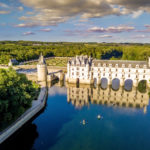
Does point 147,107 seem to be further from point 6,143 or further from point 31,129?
point 6,143

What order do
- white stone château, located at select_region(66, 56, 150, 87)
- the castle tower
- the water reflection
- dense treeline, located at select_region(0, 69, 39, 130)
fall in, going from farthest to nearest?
the castle tower
white stone château, located at select_region(66, 56, 150, 87)
dense treeline, located at select_region(0, 69, 39, 130)
the water reflection

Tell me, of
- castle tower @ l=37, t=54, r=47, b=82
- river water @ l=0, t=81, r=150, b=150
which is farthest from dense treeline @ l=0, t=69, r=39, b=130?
castle tower @ l=37, t=54, r=47, b=82

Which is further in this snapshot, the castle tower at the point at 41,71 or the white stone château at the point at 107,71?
the castle tower at the point at 41,71

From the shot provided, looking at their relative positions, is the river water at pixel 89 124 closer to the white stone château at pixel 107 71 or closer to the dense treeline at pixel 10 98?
the dense treeline at pixel 10 98

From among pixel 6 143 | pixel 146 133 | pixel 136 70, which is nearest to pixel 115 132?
pixel 146 133

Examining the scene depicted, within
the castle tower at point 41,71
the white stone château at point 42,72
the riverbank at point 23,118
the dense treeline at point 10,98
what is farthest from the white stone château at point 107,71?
the dense treeline at point 10,98

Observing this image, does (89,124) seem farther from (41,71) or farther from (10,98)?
(41,71)

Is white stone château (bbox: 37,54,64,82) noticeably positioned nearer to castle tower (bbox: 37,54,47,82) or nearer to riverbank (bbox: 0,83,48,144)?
castle tower (bbox: 37,54,47,82)
